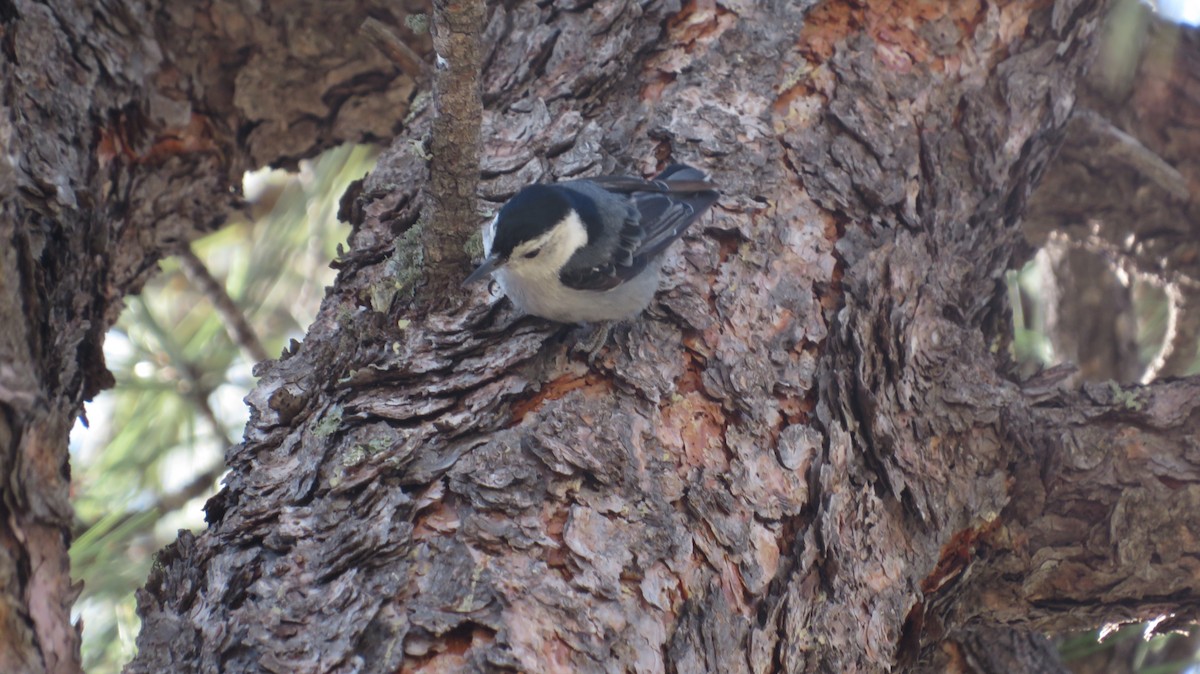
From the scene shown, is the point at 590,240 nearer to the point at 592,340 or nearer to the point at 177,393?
the point at 592,340

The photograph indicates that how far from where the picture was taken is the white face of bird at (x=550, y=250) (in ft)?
6.75

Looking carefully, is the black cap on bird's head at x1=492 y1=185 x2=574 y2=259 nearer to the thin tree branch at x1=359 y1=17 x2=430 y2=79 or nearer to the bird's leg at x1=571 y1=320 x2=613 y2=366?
the bird's leg at x1=571 y1=320 x2=613 y2=366

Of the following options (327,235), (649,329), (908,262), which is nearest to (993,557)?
(908,262)

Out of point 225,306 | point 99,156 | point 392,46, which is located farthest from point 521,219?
point 225,306

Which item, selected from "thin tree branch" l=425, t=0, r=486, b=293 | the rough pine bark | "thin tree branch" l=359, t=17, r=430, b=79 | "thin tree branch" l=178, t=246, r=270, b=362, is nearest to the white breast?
"thin tree branch" l=425, t=0, r=486, b=293

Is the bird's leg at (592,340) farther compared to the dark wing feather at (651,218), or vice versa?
the dark wing feather at (651,218)

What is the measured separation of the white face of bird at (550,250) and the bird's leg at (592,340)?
19 centimetres

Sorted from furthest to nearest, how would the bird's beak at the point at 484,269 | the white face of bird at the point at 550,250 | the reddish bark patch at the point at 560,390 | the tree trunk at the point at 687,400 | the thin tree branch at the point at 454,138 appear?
1. the white face of bird at the point at 550,250
2. the bird's beak at the point at 484,269
3. the reddish bark patch at the point at 560,390
4. the thin tree branch at the point at 454,138
5. the tree trunk at the point at 687,400

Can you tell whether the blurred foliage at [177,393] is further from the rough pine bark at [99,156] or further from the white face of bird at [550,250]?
the white face of bird at [550,250]

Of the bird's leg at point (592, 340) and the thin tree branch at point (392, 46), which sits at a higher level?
the thin tree branch at point (392, 46)

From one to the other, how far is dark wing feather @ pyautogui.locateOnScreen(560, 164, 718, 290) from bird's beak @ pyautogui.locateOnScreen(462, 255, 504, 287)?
192mm

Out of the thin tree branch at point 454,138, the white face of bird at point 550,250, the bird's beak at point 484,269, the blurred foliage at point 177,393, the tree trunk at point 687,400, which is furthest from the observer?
the blurred foliage at point 177,393

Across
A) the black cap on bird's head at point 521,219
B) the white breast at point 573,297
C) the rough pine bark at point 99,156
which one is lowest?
the rough pine bark at point 99,156

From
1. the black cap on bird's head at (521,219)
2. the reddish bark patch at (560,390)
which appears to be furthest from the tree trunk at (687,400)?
the black cap on bird's head at (521,219)
